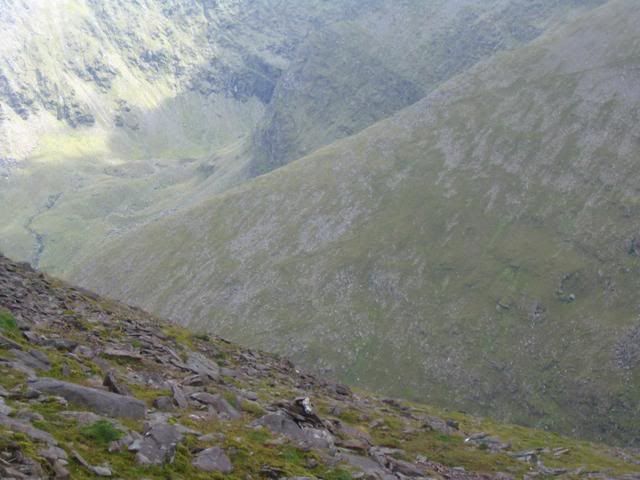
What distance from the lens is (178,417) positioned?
22.8m

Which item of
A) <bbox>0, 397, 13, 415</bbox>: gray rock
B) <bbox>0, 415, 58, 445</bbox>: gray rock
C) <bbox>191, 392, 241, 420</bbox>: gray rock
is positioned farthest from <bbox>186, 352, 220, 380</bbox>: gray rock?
<bbox>0, 415, 58, 445</bbox>: gray rock

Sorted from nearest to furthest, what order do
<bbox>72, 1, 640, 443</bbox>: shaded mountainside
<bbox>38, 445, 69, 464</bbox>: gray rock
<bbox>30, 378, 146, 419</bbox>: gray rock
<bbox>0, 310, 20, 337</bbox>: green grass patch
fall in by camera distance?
1. <bbox>38, 445, 69, 464</bbox>: gray rock
2. <bbox>30, 378, 146, 419</bbox>: gray rock
3. <bbox>0, 310, 20, 337</bbox>: green grass patch
4. <bbox>72, 1, 640, 443</bbox>: shaded mountainside

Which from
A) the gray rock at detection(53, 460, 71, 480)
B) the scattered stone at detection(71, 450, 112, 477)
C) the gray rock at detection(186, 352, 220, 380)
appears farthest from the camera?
the gray rock at detection(186, 352, 220, 380)

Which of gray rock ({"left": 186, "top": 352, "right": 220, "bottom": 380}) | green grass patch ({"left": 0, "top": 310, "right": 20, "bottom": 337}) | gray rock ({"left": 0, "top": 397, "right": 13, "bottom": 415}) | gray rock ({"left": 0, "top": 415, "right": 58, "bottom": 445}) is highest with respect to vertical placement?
gray rock ({"left": 0, "top": 415, "right": 58, "bottom": 445})

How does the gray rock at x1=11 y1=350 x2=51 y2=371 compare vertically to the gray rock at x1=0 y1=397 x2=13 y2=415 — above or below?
below

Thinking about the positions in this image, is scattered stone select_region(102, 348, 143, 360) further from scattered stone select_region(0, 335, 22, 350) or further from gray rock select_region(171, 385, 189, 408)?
scattered stone select_region(0, 335, 22, 350)

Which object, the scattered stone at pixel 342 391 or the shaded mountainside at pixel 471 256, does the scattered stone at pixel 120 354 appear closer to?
the scattered stone at pixel 342 391

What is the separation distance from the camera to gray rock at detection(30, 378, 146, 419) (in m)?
20.7

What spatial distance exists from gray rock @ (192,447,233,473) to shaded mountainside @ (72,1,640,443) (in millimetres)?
87959

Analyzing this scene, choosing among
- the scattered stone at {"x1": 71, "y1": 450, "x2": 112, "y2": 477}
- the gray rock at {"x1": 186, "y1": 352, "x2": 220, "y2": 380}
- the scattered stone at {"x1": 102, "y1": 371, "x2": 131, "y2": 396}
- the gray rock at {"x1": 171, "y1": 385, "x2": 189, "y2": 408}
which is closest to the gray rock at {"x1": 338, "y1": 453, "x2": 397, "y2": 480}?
the gray rock at {"x1": 171, "y1": 385, "x2": 189, "y2": 408}

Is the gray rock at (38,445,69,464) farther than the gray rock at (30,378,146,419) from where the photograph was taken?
No

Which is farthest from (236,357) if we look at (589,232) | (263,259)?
(263,259)

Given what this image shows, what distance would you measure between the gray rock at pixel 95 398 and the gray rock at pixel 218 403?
4.65 meters

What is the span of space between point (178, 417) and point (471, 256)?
412 feet
